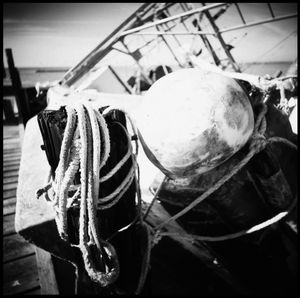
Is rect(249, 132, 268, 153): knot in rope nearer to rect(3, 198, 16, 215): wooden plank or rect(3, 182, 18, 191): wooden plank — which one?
rect(3, 198, 16, 215): wooden plank

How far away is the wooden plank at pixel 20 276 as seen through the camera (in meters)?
1.99

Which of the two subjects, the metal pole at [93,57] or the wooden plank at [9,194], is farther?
the metal pole at [93,57]

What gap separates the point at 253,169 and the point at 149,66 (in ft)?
22.5

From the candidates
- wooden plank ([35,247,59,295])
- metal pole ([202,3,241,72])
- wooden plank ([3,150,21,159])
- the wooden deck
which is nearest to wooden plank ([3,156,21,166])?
wooden plank ([3,150,21,159])

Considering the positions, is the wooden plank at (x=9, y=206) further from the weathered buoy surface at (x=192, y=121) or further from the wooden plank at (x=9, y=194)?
the weathered buoy surface at (x=192, y=121)

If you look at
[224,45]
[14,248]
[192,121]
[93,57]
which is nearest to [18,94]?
[93,57]

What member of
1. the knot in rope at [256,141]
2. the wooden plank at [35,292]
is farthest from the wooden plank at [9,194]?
the knot in rope at [256,141]

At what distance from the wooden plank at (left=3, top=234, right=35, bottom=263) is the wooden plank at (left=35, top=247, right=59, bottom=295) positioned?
309 mm

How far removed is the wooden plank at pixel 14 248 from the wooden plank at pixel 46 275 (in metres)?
0.31

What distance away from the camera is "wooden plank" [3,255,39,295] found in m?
1.99

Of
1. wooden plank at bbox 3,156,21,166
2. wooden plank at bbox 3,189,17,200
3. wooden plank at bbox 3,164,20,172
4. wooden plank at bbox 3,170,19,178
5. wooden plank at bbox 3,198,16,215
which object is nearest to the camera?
wooden plank at bbox 3,198,16,215

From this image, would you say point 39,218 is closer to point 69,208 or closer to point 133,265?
point 69,208

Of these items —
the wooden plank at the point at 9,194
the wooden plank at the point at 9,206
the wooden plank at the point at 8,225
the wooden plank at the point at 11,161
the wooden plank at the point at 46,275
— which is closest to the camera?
the wooden plank at the point at 46,275

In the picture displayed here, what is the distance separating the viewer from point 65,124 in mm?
1031
